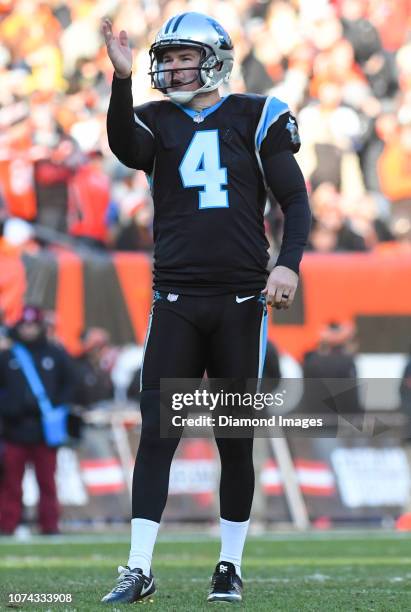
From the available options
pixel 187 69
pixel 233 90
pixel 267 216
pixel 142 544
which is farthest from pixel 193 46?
pixel 233 90

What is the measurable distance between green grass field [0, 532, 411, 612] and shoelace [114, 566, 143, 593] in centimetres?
10

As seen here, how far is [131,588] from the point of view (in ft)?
15.4

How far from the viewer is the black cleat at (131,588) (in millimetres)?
4664

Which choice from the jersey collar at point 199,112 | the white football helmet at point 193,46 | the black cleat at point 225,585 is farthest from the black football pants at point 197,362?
the white football helmet at point 193,46

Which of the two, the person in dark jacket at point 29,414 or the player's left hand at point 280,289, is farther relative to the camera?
the person in dark jacket at point 29,414

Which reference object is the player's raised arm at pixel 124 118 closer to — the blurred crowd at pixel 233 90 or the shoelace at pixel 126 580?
the shoelace at pixel 126 580

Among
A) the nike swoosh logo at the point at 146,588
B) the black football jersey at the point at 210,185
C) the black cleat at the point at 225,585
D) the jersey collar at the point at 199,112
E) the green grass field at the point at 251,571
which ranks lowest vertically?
the green grass field at the point at 251,571

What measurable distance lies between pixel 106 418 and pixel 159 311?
7554 millimetres

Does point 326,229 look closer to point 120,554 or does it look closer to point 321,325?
point 321,325

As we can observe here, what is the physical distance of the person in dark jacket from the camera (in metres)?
11.5

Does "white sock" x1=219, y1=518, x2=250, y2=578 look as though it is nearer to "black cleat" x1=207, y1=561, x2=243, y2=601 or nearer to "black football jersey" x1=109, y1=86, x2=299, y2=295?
"black cleat" x1=207, y1=561, x2=243, y2=601

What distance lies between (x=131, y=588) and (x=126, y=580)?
4cm

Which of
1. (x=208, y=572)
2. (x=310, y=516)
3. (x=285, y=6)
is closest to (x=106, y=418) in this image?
(x=310, y=516)

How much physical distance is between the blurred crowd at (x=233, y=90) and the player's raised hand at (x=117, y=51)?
8626 millimetres
